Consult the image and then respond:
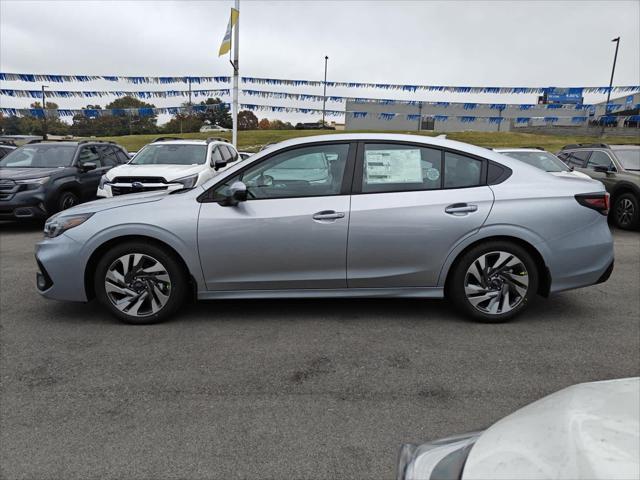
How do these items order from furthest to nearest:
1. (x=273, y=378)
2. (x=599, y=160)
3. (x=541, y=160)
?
1. (x=599, y=160)
2. (x=541, y=160)
3. (x=273, y=378)

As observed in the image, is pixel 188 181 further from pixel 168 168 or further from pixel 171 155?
pixel 171 155

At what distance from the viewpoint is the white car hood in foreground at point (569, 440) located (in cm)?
107

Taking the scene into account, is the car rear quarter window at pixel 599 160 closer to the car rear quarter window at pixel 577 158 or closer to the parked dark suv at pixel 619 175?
the parked dark suv at pixel 619 175

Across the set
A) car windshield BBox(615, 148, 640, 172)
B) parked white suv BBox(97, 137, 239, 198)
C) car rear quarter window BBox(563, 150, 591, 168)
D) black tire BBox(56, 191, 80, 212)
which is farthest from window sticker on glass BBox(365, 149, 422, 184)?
car rear quarter window BBox(563, 150, 591, 168)

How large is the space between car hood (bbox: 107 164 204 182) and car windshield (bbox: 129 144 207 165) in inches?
17.7

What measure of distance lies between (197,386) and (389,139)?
2.66 m

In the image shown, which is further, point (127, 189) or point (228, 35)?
point (228, 35)

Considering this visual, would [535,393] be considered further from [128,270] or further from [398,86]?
[398,86]

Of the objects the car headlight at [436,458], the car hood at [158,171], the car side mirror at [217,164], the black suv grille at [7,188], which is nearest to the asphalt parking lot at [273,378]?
the car headlight at [436,458]

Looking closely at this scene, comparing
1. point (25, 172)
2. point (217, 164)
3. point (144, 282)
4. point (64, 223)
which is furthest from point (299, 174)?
point (25, 172)

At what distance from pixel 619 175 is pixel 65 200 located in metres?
11.0

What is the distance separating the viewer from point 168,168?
979 cm

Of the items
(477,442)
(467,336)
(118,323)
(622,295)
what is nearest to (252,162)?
(118,323)

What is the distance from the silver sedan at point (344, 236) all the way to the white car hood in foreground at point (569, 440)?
286 cm
